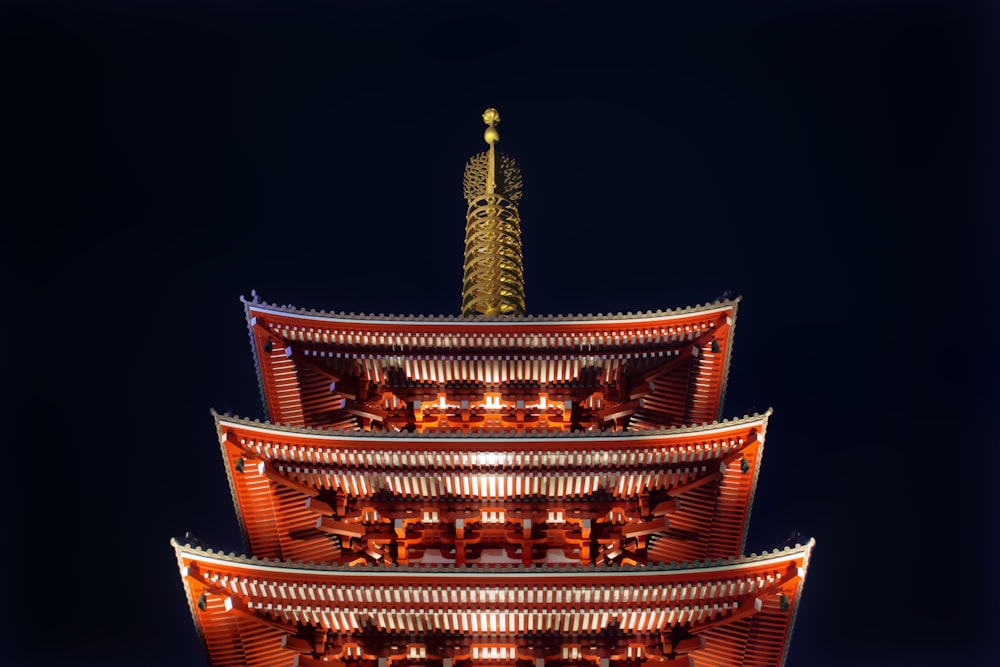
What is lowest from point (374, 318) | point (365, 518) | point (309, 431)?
point (365, 518)

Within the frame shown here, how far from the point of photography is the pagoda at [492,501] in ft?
60.5

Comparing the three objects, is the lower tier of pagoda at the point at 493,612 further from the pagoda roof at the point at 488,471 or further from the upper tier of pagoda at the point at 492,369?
the upper tier of pagoda at the point at 492,369

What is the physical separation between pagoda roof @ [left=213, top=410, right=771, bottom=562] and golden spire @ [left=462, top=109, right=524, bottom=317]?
6084 mm

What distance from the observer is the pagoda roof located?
20.3 meters

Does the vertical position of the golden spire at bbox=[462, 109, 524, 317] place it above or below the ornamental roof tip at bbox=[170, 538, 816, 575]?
above

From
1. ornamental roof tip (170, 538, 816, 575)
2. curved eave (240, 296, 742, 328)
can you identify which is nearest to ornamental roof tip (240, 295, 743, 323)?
curved eave (240, 296, 742, 328)

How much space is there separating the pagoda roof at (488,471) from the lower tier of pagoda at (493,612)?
7.26 feet

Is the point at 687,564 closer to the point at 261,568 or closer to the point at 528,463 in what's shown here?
the point at 528,463

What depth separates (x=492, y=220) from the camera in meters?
27.8

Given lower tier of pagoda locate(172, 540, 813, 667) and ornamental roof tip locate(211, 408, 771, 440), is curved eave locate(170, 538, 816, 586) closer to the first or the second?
lower tier of pagoda locate(172, 540, 813, 667)

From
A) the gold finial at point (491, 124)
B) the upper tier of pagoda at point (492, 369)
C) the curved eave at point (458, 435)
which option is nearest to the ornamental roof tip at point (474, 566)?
the curved eave at point (458, 435)

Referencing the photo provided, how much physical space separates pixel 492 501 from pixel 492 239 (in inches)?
350

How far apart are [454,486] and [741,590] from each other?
640 cm

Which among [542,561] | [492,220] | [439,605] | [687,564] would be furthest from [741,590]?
[492,220]
